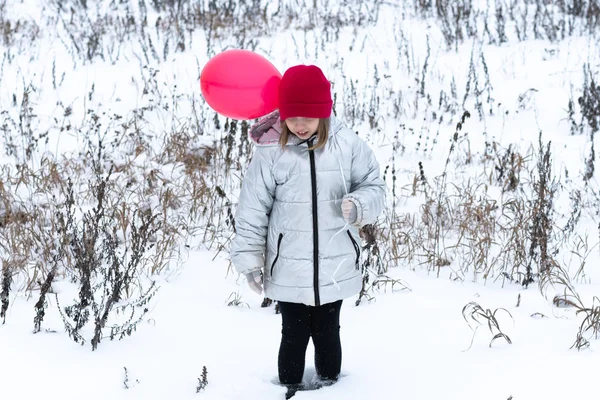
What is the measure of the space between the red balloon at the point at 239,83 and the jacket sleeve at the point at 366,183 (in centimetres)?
39

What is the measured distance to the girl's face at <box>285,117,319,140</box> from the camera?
7.63 ft

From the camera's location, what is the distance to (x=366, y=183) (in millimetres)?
2488

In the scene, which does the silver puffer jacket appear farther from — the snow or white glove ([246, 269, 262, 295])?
the snow

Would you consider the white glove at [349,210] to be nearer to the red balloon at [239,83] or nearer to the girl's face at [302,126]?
the girl's face at [302,126]

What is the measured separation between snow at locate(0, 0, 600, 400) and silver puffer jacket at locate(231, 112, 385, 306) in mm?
559

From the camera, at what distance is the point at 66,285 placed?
3688 millimetres

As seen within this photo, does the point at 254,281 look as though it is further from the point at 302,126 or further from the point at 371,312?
the point at 371,312

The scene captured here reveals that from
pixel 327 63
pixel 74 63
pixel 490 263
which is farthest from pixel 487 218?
pixel 74 63

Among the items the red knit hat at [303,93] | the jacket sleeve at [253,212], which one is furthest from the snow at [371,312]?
the red knit hat at [303,93]

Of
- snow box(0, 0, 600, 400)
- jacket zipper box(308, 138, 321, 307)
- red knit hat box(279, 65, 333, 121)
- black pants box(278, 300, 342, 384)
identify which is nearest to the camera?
red knit hat box(279, 65, 333, 121)

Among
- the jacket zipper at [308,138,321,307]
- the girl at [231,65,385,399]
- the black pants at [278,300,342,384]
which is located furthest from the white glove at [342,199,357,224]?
the black pants at [278,300,342,384]

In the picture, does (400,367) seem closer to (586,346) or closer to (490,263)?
(586,346)

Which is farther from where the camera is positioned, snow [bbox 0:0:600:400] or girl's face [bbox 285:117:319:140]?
snow [bbox 0:0:600:400]

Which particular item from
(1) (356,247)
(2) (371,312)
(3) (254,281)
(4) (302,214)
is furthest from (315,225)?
(2) (371,312)
